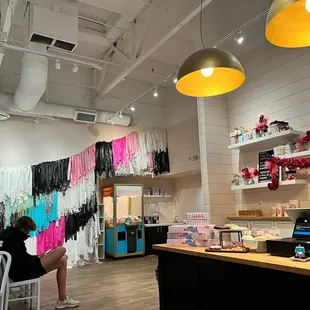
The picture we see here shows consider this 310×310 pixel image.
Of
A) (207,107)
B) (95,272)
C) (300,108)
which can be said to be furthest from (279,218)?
(95,272)

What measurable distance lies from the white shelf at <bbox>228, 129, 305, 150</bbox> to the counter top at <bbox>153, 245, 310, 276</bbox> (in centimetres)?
264

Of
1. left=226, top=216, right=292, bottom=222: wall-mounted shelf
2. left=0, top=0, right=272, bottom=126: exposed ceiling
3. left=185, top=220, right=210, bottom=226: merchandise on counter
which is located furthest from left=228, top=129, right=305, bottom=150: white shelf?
left=185, top=220, right=210, bottom=226: merchandise on counter

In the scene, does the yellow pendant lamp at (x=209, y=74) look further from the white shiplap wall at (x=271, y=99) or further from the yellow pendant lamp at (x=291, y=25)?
the white shiplap wall at (x=271, y=99)

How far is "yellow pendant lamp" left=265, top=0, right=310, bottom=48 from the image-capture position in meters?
2.23

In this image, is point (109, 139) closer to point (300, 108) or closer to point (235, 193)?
point (235, 193)

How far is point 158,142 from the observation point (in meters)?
8.91

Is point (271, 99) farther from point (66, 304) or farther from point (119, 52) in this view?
point (66, 304)

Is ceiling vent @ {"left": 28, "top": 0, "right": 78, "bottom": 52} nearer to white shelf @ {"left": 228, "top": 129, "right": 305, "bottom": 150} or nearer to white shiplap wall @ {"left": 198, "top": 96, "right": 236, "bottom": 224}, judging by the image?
white shiplap wall @ {"left": 198, "top": 96, "right": 236, "bottom": 224}

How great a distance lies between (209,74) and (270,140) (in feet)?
7.78

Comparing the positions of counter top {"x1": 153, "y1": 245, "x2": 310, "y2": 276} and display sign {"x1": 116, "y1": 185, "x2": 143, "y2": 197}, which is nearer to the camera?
counter top {"x1": 153, "y1": 245, "x2": 310, "y2": 276}

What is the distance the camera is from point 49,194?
7250mm

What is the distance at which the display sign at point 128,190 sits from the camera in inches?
331

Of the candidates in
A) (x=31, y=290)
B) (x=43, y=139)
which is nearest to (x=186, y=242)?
(x=31, y=290)

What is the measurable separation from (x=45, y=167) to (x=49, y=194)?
2.01 ft
